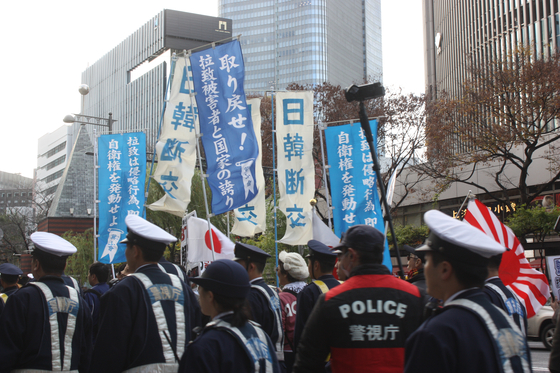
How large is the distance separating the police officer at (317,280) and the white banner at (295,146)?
6965 millimetres

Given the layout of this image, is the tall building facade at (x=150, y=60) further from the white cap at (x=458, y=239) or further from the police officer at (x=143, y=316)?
the white cap at (x=458, y=239)

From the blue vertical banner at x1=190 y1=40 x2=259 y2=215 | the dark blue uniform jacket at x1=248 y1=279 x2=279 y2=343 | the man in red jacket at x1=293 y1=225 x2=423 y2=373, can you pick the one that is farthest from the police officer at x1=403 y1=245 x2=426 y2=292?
the blue vertical banner at x1=190 y1=40 x2=259 y2=215

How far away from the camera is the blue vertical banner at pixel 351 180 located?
11883mm

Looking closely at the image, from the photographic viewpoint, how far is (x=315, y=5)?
4464 inches

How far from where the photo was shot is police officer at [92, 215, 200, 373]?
333 cm

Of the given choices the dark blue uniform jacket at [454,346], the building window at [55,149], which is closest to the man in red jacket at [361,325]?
the dark blue uniform jacket at [454,346]

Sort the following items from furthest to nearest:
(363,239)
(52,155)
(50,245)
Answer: (52,155) < (50,245) < (363,239)

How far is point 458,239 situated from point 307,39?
381 ft

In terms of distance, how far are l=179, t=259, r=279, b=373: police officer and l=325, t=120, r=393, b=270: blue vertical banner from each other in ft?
30.0

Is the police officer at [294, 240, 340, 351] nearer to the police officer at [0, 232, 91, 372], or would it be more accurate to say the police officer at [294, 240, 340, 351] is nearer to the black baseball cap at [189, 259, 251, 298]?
the black baseball cap at [189, 259, 251, 298]

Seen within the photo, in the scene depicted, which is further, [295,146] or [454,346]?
[295,146]

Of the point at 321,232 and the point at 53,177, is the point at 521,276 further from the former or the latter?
the point at 53,177

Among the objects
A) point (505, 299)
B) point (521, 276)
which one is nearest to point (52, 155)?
point (521, 276)

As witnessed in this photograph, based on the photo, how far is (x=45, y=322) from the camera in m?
4.06
